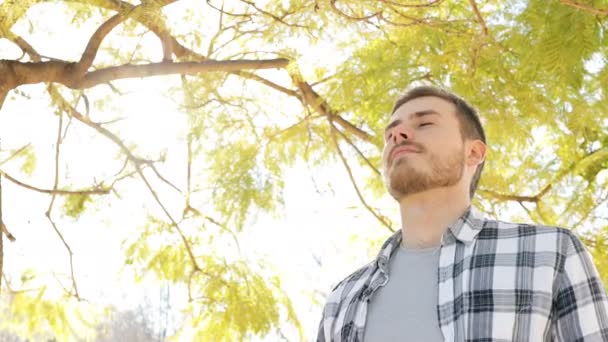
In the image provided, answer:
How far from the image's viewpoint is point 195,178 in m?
3.04

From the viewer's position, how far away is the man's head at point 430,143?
1114 mm

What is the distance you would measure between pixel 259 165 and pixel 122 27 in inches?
28.6

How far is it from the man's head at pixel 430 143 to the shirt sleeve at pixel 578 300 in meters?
0.22

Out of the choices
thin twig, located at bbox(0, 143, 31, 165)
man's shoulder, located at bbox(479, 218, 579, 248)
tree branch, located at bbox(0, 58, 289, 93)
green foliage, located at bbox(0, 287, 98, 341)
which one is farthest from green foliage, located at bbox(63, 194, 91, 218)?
man's shoulder, located at bbox(479, 218, 579, 248)

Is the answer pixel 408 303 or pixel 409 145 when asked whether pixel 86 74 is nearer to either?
pixel 409 145

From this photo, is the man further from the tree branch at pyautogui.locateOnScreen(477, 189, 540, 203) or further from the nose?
the tree branch at pyautogui.locateOnScreen(477, 189, 540, 203)

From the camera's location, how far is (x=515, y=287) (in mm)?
956

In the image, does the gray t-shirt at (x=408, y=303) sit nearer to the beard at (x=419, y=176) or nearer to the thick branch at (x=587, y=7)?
the beard at (x=419, y=176)

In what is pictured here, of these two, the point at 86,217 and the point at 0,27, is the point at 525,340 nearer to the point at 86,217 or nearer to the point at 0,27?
the point at 0,27

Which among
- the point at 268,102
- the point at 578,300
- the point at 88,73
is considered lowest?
the point at 578,300

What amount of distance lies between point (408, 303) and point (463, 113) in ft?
1.14

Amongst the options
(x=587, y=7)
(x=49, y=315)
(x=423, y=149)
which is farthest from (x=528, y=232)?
(x=49, y=315)

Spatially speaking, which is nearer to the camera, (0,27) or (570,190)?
(0,27)

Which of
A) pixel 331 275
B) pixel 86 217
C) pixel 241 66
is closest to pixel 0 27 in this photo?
pixel 241 66
